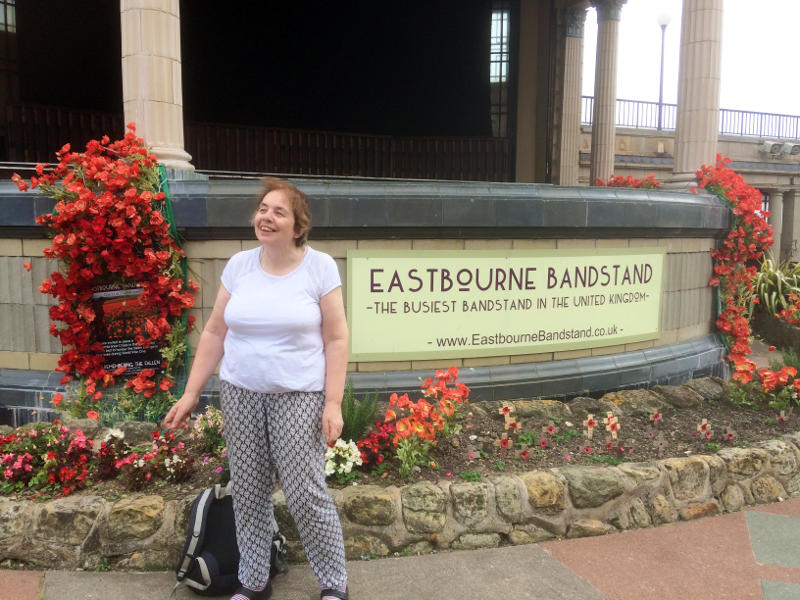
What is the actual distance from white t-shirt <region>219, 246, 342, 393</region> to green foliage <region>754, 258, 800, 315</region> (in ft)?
27.0

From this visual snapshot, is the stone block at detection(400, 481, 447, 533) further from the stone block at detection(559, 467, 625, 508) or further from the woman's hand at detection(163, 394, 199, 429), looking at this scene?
the woman's hand at detection(163, 394, 199, 429)

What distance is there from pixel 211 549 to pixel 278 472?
56cm

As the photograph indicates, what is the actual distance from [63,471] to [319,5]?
10.3 metres

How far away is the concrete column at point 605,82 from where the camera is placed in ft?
39.1

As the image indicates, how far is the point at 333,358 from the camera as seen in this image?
270 centimetres

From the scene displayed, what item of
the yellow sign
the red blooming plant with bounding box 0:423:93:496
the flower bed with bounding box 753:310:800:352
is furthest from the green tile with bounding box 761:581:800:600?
the flower bed with bounding box 753:310:800:352

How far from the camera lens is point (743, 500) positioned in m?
4.14

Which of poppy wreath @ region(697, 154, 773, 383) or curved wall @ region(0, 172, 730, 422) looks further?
poppy wreath @ region(697, 154, 773, 383)

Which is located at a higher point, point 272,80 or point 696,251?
point 272,80

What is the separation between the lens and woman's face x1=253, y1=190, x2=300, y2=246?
2.61 meters

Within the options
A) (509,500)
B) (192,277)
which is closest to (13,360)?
(192,277)

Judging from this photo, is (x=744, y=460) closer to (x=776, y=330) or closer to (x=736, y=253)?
(x=736, y=253)

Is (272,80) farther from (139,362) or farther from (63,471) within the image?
(63,471)

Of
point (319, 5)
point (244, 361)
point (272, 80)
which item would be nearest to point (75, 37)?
point (272, 80)
